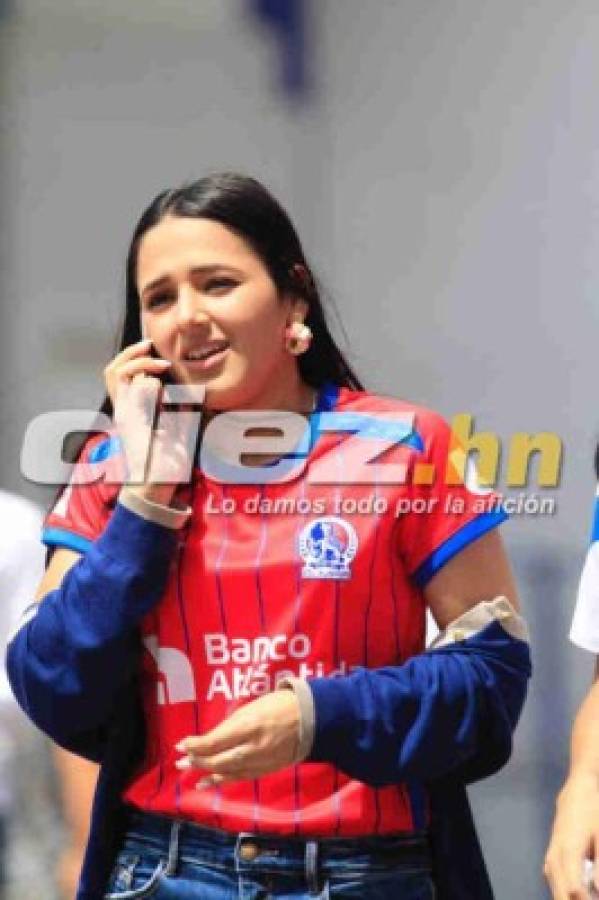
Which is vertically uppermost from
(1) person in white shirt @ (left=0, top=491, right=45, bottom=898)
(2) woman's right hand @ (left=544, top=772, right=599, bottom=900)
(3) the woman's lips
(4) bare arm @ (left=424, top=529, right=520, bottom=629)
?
(3) the woman's lips

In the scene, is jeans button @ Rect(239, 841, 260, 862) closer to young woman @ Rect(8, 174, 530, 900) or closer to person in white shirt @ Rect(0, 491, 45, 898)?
young woman @ Rect(8, 174, 530, 900)

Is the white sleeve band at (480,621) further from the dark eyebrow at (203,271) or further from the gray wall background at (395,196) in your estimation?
the gray wall background at (395,196)

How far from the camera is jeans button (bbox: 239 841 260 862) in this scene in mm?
1863

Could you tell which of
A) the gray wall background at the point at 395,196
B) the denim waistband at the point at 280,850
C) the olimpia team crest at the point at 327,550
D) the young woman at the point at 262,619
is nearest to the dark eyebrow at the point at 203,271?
the young woman at the point at 262,619

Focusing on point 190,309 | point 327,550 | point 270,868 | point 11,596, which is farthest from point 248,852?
point 11,596

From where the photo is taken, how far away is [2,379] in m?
3.20

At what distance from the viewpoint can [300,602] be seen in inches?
75.4

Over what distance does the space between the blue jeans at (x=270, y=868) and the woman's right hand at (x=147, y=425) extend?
14.9 inches

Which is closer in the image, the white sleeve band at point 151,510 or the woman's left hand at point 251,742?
the woman's left hand at point 251,742

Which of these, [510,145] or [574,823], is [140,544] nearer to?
[574,823]

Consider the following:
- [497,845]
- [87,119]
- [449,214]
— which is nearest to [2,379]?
[87,119]

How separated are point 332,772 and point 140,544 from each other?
1.07 ft

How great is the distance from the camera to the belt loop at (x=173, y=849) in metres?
1.89

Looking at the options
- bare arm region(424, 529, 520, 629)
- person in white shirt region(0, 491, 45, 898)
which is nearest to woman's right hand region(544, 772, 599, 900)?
bare arm region(424, 529, 520, 629)
